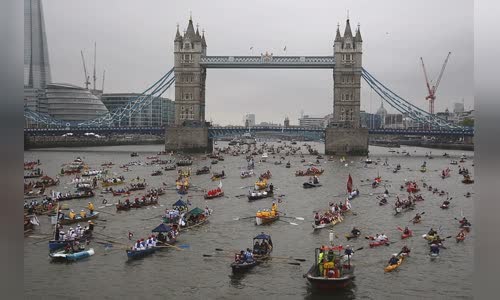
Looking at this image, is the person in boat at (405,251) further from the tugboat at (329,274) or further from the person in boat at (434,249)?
the tugboat at (329,274)

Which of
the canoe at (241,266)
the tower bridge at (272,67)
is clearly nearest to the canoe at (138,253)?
the canoe at (241,266)

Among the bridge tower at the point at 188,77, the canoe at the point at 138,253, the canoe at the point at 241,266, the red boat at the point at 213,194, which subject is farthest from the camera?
the bridge tower at the point at 188,77

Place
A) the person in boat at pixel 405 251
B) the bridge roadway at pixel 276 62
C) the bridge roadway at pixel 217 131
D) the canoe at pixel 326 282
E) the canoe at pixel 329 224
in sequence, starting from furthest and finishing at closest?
the bridge roadway at pixel 276 62
the bridge roadway at pixel 217 131
the canoe at pixel 329 224
the person in boat at pixel 405 251
the canoe at pixel 326 282

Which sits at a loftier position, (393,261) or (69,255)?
(69,255)

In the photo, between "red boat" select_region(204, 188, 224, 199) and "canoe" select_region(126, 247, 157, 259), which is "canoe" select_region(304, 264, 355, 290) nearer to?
"canoe" select_region(126, 247, 157, 259)

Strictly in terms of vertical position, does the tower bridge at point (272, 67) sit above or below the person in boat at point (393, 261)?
above

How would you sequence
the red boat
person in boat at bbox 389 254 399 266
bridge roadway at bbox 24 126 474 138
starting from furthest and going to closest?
1. bridge roadway at bbox 24 126 474 138
2. the red boat
3. person in boat at bbox 389 254 399 266

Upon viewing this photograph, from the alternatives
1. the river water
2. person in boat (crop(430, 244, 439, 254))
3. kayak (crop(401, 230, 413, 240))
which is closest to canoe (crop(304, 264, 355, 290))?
the river water

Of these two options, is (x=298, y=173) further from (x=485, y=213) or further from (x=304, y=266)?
(x=485, y=213)

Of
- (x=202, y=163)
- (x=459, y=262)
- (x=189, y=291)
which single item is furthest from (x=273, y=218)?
(x=202, y=163)

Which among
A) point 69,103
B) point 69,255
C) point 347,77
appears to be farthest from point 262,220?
point 69,103

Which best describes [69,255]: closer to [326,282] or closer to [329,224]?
[326,282]

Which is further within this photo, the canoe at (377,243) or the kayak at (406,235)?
the kayak at (406,235)

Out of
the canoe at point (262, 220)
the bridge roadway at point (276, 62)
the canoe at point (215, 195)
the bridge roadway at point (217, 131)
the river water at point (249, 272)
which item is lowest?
the river water at point (249, 272)
